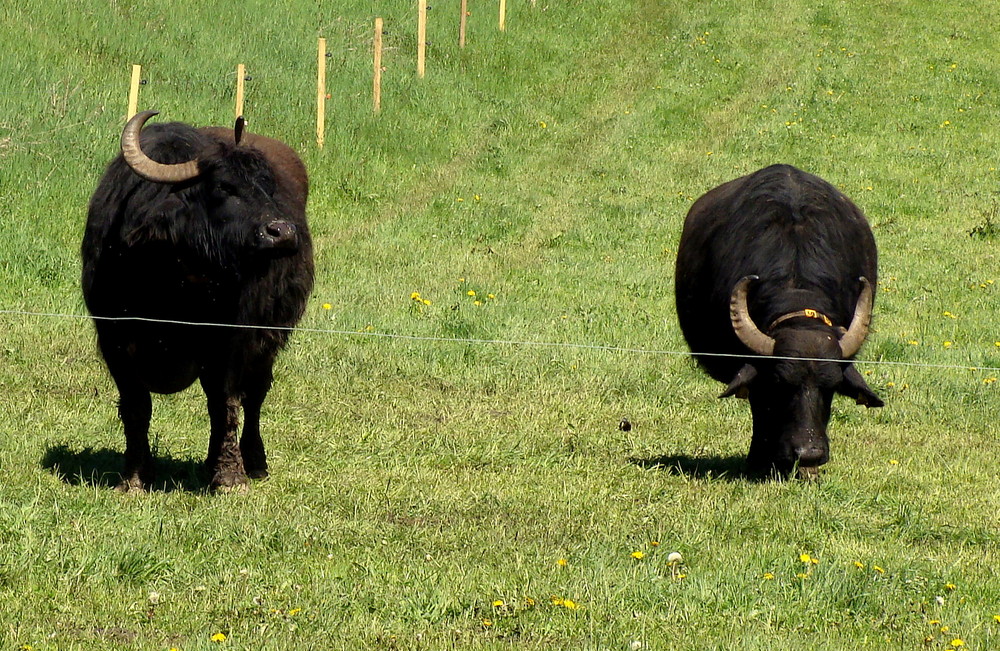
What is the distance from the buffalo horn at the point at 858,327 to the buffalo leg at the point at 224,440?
374 centimetres

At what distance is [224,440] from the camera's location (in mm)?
7633

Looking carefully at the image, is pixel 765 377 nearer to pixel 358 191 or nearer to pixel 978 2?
pixel 358 191

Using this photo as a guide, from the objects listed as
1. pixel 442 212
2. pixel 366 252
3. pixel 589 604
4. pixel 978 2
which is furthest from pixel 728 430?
pixel 978 2

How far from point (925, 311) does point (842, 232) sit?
5020 mm

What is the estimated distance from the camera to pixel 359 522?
6879 millimetres

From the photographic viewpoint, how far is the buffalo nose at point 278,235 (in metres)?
6.91

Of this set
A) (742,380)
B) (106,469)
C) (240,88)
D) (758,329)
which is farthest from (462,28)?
(106,469)

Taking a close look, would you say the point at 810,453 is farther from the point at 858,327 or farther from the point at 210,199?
the point at 210,199

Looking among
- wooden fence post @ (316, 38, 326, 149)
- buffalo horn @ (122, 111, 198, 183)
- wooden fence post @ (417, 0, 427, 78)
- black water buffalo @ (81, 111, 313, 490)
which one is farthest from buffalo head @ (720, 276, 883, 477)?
wooden fence post @ (417, 0, 427, 78)

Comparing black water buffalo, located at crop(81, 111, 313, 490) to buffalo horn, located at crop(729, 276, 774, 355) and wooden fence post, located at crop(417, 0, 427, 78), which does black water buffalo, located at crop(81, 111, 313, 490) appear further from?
wooden fence post, located at crop(417, 0, 427, 78)

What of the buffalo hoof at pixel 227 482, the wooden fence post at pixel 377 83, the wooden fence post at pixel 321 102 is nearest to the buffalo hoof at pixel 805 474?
the buffalo hoof at pixel 227 482

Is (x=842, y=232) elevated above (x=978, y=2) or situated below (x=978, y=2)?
below

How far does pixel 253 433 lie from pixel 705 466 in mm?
3031

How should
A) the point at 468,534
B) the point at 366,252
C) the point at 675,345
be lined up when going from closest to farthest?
the point at 468,534, the point at 675,345, the point at 366,252
